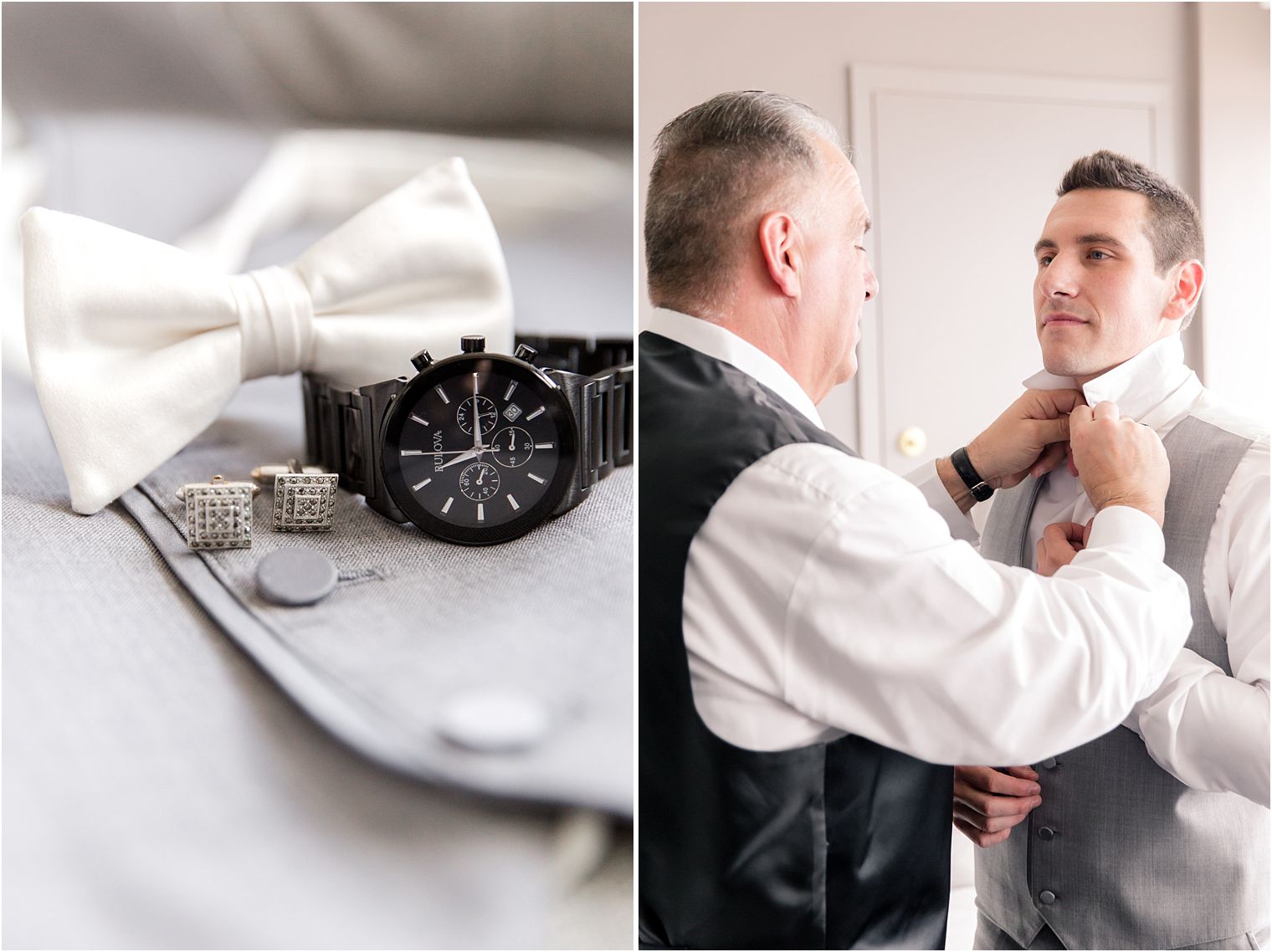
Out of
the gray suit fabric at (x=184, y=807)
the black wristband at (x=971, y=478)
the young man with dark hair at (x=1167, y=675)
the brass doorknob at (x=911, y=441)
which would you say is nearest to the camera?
the gray suit fabric at (x=184, y=807)

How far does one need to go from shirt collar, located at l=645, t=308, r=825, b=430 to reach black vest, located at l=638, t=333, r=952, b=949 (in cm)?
2

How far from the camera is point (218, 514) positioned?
77 cm

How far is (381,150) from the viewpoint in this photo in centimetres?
84

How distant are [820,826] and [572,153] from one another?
0.66m

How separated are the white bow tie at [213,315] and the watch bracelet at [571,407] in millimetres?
29

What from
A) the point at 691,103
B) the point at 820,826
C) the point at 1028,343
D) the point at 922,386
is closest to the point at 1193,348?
the point at 1028,343

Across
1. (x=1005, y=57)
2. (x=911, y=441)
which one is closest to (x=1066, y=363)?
(x=911, y=441)

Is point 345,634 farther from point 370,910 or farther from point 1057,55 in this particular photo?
point 1057,55

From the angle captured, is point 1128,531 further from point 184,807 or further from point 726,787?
point 184,807

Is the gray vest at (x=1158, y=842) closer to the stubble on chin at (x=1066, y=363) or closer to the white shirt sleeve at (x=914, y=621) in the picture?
the stubble on chin at (x=1066, y=363)

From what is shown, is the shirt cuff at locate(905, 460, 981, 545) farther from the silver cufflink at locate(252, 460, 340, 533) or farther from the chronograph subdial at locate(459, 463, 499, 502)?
the silver cufflink at locate(252, 460, 340, 533)

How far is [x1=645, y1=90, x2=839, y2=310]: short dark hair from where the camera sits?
3.18 ft

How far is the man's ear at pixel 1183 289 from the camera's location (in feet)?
3.84

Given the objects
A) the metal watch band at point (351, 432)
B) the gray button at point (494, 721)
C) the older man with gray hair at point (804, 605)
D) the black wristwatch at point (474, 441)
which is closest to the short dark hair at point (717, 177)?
the older man with gray hair at point (804, 605)
